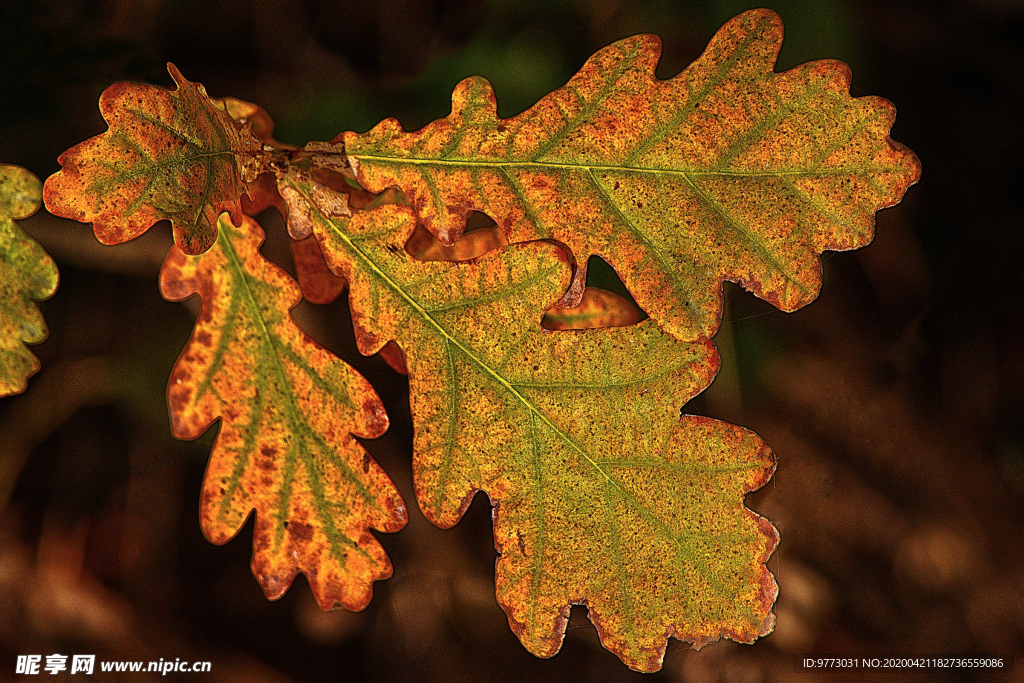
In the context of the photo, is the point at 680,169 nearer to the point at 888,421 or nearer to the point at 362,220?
the point at 362,220

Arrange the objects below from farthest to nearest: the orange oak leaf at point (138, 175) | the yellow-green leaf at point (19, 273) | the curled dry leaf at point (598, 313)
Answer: the curled dry leaf at point (598, 313) → the yellow-green leaf at point (19, 273) → the orange oak leaf at point (138, 175)

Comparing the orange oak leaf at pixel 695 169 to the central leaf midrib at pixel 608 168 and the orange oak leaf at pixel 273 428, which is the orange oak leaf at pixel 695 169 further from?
the orange oak leaf at pixel 273 428

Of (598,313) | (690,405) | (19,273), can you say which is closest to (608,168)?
(598,313)

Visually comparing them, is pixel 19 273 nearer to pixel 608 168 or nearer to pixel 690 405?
pixel 608 168

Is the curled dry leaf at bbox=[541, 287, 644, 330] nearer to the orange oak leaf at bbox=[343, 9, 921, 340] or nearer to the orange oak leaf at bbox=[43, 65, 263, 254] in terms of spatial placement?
the orange oak leaf at bbox=[343, 9, 921, 340]

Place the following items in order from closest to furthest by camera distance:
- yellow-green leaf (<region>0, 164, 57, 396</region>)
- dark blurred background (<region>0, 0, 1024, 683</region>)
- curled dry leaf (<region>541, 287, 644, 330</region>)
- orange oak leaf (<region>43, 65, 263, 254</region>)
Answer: orange oak leaf (<region>43, 65, 263, 254</region>) → yellow-green leaf (<region>0, 164, 57, 396</region>) → curled dry leaf (<region>541, 287, 644, 330</region>) → dark blurred background (<region>0, 0, 1024, 683</region>)

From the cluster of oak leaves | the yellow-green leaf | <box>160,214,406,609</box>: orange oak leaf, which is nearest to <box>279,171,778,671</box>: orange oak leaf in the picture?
the cluster of oak leaves

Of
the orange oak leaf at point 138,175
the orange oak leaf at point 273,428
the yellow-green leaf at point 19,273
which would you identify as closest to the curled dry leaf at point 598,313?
the orange oak leaf at point 273,428

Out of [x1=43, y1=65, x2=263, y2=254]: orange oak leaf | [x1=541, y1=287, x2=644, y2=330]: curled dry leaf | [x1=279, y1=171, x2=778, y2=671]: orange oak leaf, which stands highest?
[x1=43, y1=65, x2=263, y2=254]: orange oak leaf
